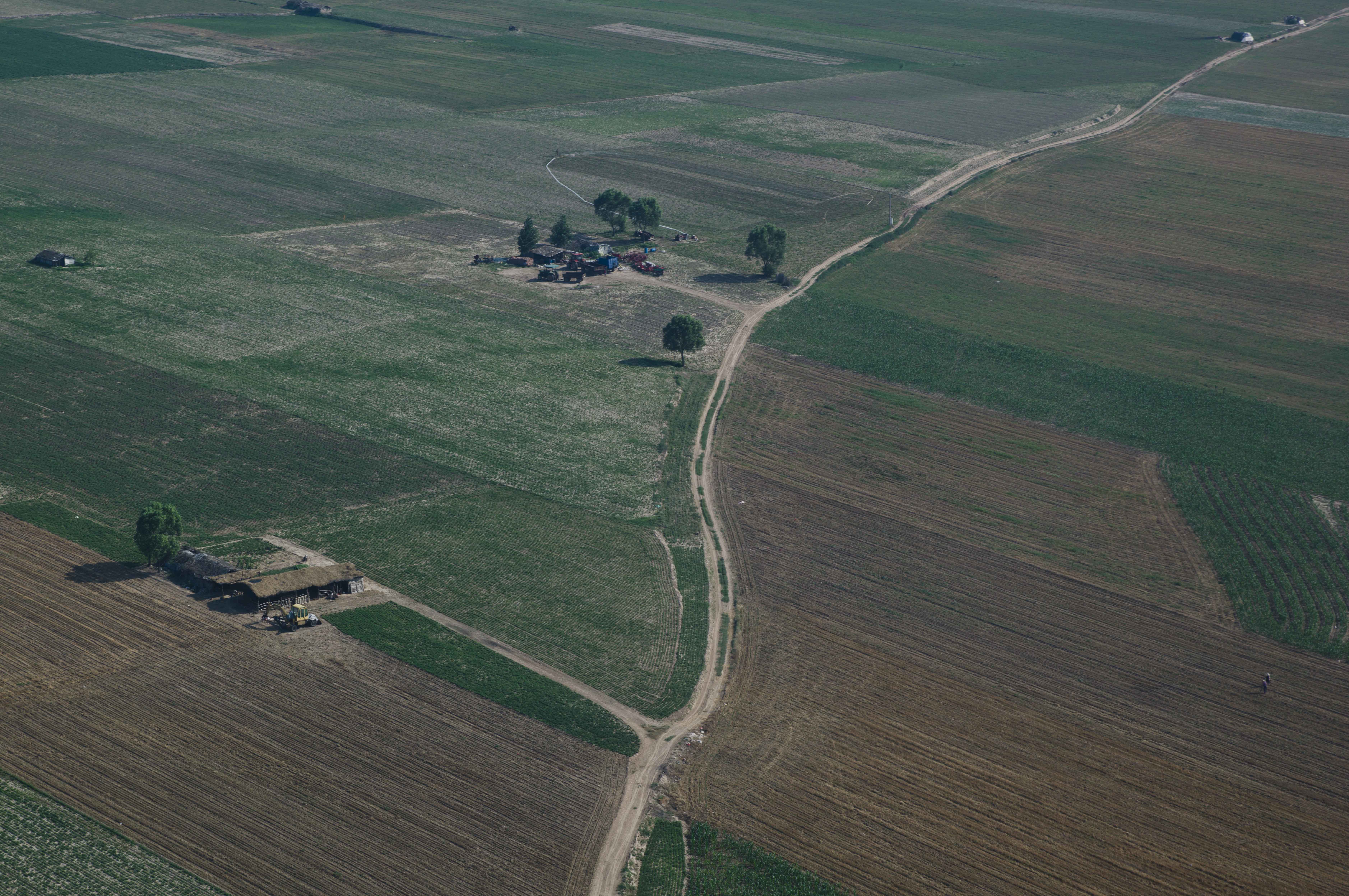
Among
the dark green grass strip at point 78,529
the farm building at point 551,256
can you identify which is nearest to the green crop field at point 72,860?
the dark green grass strip at point 78,529

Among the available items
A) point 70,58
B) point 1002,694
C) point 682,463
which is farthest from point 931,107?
point 1002,694

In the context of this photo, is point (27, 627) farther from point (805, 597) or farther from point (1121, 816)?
point (1121, 816)

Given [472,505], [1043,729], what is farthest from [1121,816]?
[472,505]

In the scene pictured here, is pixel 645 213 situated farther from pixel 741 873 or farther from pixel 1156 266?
pixel 741 873

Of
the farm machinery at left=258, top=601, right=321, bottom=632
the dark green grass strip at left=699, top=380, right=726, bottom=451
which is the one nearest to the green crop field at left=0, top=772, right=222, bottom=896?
the farm machinery at left=258, top=601, right=321, bottom=632

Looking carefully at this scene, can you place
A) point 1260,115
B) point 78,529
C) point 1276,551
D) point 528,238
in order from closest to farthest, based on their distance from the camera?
1. point 78,529
2. point 1276,551
3. point 528,238
4. point 1260,115
